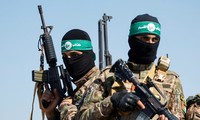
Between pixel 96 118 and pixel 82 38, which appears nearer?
pixel 96 118

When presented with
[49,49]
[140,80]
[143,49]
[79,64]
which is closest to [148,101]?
[140,80]

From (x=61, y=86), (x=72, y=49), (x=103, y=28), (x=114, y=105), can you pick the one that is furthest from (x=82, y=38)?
(x=103, y=28)

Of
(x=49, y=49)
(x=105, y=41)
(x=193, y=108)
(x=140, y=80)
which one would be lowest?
(x=105, y=41)

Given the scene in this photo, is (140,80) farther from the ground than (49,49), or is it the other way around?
(140,80)

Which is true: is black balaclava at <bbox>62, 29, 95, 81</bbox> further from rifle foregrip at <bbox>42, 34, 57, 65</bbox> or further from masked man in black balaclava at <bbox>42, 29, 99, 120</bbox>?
rifle foregrip at <bbox>42, 34, 57, 65</bbox>

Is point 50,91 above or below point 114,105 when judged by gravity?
below

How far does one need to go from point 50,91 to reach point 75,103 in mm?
842

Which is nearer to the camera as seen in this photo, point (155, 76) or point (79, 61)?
point (155, 76)

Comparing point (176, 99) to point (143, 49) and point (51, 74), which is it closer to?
point (143, 49)

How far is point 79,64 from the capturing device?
21.1 feet

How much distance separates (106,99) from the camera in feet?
15.5

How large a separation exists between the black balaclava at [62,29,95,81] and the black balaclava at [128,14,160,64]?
1.51 meters

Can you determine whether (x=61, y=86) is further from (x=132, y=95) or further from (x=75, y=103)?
(x=132, y=95)

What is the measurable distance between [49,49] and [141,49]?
2.68 m
